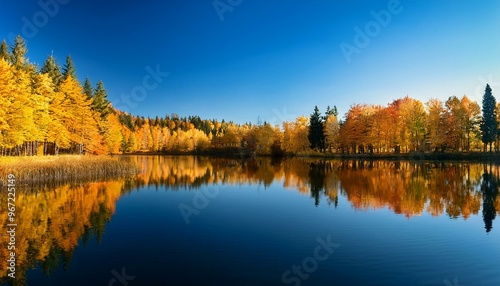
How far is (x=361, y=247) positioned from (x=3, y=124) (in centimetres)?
3903

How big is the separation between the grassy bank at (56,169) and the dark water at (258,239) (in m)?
4.25

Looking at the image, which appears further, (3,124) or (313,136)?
(313,136)

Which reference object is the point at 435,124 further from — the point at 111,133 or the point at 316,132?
the point at 111,133

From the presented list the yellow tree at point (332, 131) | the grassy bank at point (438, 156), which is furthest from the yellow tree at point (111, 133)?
the grassy bank at point (438, 156)

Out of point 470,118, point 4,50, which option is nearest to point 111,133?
point 4,50

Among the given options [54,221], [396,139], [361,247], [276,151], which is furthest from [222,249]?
[276,151]

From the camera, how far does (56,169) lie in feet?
117

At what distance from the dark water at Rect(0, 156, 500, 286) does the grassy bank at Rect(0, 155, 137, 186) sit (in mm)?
4246

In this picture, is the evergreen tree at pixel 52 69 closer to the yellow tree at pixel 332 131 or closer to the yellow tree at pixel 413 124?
the yellow tree at pixel 332 131

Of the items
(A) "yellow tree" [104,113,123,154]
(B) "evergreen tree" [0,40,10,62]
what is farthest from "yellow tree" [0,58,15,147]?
(A) "yellow tree" [104,113,123,154]

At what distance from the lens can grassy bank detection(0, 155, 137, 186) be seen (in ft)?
103

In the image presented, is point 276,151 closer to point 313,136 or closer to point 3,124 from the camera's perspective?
point 313,136

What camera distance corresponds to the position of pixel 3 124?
120 feet

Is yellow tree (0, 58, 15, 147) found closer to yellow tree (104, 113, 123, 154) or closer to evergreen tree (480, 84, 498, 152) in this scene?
yellow tree (104, 113, 123, 154)
